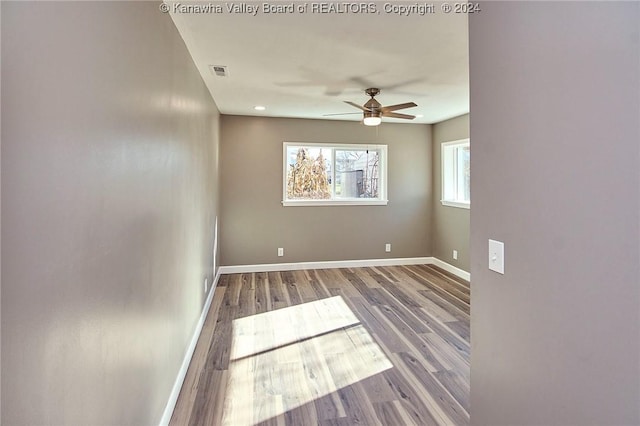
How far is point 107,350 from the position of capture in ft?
3.80

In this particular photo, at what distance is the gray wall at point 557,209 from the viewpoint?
2.66 feet

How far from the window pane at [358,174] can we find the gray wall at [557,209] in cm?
424

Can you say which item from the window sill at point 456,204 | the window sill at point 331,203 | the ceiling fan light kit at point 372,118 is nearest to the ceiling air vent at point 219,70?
the ceiling fan light kit at point 372,118

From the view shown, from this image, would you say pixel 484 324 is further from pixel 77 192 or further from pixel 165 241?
pixel 165 241

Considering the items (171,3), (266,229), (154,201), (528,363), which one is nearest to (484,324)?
(528,363)

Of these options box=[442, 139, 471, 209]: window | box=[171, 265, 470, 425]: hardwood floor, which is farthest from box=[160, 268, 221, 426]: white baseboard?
box=[442, 139, 471, 209]: window

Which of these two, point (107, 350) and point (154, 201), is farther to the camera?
point (154, 201)

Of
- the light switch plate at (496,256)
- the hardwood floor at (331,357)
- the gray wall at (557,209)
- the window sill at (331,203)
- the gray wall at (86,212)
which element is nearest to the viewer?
the gray wall at (86,212)

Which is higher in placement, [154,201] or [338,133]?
[338,133]

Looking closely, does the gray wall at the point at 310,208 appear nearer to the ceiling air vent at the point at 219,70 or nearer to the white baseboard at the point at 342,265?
the white baseboard at the point at 342,265

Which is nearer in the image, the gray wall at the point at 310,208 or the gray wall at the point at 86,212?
the gray wall at the point at 86,212

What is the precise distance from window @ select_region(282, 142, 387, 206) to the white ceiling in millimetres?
1298

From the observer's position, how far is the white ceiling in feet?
7.08

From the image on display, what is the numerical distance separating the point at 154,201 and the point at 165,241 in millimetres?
313
